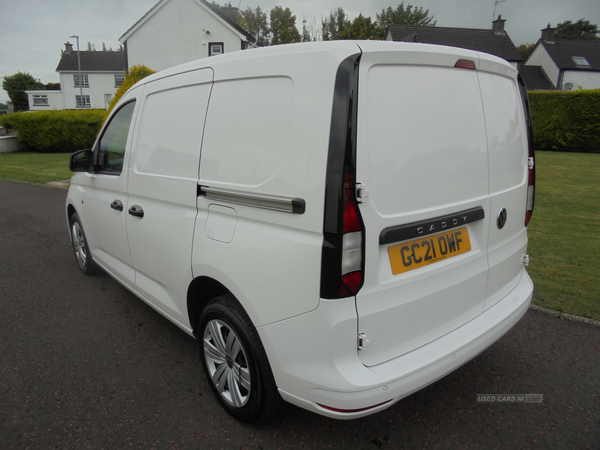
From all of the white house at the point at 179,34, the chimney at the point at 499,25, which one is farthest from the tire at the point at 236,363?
the chimney at the point at 499,25

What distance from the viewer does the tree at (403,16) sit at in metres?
55.9

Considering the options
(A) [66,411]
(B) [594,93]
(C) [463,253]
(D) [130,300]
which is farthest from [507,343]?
(B) [594,93]

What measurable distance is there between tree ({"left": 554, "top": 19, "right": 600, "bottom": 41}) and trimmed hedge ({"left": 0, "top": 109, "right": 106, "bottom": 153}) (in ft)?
231

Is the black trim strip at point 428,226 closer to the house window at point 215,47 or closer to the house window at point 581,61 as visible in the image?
the house window at point 215,47

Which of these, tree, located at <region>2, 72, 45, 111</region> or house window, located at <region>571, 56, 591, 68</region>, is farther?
tree, located at <region>2, 72, 45, 111</region>

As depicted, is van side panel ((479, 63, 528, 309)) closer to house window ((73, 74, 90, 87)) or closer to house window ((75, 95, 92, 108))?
house window ((75, 95, 92, 108))

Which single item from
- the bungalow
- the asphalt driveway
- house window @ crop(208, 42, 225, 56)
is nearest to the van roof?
the asphalt driveway

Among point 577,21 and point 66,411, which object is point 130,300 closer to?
point 66,411

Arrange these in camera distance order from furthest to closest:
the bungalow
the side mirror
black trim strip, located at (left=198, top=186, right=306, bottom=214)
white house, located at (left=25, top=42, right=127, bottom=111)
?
white house, located at (left=25, top=42, right=127, bottom=111) → the bungalow → the side mirror → black trim strip, located at (left=198, top=186, right=306, bottom=214)

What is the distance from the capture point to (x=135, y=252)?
3088mm

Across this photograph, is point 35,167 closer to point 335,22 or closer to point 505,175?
point 505,175

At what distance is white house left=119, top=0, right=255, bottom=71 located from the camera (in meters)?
25.6

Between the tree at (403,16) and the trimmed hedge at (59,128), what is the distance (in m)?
48.3

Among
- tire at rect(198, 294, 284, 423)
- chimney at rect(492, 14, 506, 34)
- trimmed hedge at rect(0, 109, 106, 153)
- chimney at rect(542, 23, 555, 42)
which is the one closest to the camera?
tire at rect(198, 294, 284, 423)
